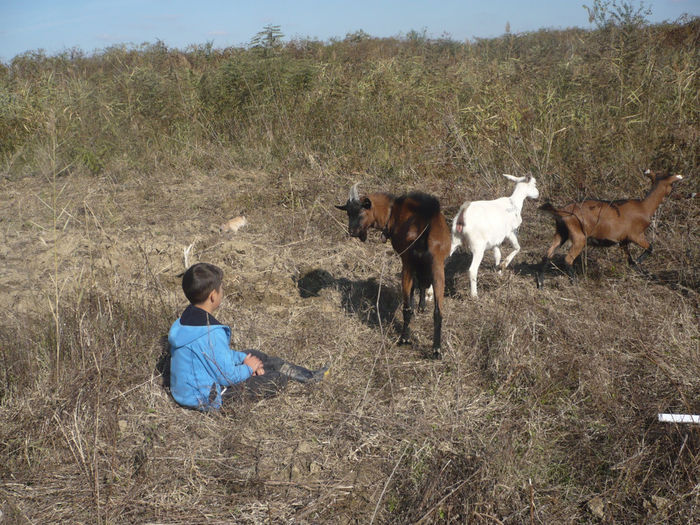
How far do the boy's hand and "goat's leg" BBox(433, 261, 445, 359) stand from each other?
4.98 ft

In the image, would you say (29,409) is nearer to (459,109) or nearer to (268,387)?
(268,387)

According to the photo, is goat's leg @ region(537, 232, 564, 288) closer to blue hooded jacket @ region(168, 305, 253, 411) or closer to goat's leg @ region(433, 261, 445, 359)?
goat's leg @ region(433, 261, 445, 359)

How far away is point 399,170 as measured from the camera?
8.78m

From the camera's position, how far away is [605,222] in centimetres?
595

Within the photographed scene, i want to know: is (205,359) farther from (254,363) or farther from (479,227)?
(479,227)

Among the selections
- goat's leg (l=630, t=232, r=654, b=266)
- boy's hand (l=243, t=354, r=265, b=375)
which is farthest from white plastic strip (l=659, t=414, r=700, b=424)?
goat's leg (l=630, t=232, r=654, b=266)

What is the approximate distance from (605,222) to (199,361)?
4.51 metres

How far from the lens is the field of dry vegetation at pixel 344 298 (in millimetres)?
3197

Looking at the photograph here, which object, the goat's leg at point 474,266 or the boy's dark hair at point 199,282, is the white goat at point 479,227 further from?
the boy's dark hair at point 199,282

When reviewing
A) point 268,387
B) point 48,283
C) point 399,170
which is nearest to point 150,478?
point 268,387

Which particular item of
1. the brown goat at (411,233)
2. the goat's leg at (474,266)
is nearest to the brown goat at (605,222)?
the goat's leg at (474,266)

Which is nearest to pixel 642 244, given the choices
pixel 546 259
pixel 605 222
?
pixel 605 222

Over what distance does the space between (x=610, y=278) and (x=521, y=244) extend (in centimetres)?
140

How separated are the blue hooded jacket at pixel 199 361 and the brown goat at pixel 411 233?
178 centimetres
